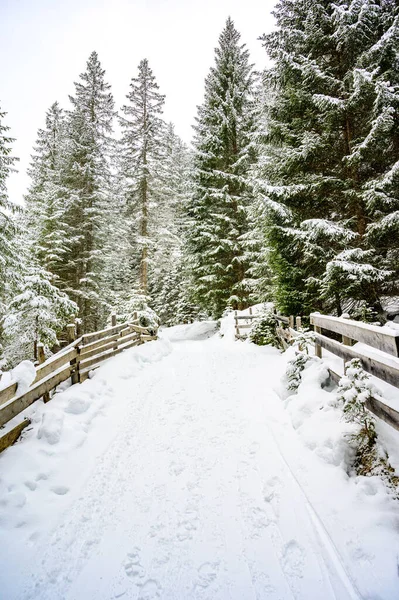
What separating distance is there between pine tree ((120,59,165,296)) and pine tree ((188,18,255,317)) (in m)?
2.76

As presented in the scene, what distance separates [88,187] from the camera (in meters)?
18.7

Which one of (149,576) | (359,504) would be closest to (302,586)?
(359,504)

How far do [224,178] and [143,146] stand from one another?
5.98 meters

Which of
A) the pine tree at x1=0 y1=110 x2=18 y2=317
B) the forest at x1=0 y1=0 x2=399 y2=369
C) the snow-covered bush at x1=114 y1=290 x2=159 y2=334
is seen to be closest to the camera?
the forest at x1=0 y1=0 x2=399 y2=369

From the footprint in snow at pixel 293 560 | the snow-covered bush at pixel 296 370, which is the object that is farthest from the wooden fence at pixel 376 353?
the footprint in snow at pixel 293 560

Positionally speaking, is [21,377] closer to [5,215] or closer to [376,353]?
[376,353]

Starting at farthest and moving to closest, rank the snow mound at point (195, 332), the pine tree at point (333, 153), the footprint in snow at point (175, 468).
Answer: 1. the snow mound at point (195, 332)
2. the pine tree at point (333, 153)
3. the footprint in snow at point (175, 468)

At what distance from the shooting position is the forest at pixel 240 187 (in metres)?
8.22

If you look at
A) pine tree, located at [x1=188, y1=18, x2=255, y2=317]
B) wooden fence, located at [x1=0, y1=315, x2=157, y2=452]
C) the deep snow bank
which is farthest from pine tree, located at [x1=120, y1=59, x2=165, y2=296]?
the deep snow bank

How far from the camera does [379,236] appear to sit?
27.4 ft

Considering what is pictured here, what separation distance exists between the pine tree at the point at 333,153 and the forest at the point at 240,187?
52 mm

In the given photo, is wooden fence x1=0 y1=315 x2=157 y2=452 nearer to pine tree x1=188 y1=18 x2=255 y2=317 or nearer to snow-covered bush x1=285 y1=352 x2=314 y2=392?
snow-covered bush x1=285 y1=352 x2=314 y2=392

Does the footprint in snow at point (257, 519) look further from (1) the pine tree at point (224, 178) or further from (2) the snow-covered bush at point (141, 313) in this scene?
(1) the pine tree at point (224, 178)

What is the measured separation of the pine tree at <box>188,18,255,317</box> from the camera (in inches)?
677
